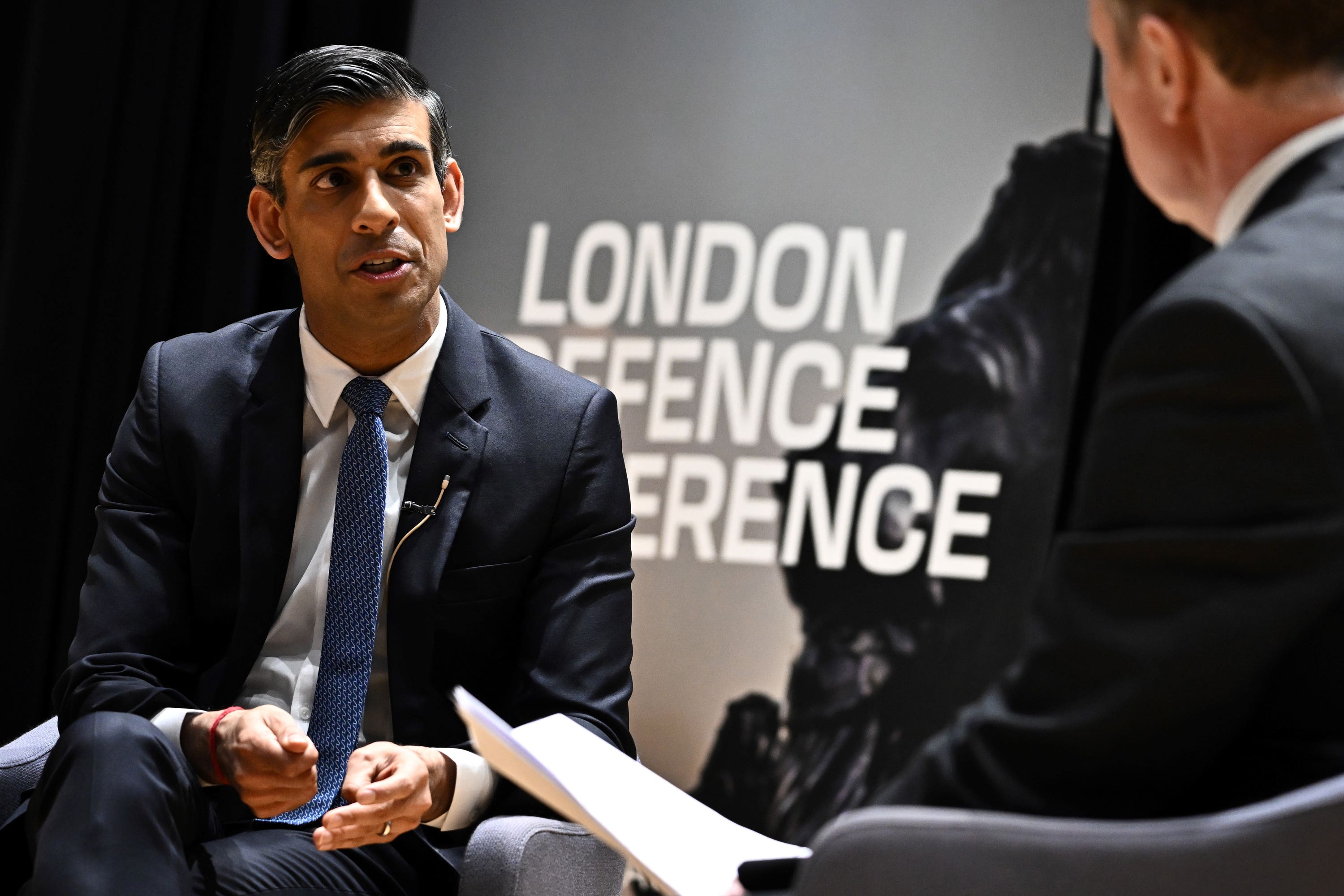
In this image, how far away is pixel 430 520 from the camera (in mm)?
1820

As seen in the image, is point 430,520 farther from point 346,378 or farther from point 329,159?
point 329,159

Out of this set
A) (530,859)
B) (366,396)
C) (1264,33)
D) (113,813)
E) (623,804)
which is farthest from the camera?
(366,396)

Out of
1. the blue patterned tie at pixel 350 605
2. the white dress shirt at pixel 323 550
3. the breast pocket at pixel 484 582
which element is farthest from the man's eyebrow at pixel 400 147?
the breast pocket at pixel 484 582

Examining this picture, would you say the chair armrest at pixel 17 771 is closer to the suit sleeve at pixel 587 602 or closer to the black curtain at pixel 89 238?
the suit sleeve at pixel 587 602

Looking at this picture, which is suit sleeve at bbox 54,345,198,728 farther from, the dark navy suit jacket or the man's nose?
the man's nose

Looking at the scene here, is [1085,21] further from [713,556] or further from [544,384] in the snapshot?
[544,384]

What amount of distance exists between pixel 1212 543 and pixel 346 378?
1376 millimetres

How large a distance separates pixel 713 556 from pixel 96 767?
195cm

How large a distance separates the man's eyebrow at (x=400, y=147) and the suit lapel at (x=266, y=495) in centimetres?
31

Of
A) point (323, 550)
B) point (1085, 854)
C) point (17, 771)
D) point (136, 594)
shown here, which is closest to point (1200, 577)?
point (1085, 854)

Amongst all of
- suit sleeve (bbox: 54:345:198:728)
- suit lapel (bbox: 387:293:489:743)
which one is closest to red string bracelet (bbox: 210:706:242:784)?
suit sleeve (bbox: 54:345:198:728)

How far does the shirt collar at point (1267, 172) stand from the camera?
94 cm

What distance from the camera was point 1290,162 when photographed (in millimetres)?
954

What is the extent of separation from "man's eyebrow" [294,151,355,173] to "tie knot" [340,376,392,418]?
32 centimetres
